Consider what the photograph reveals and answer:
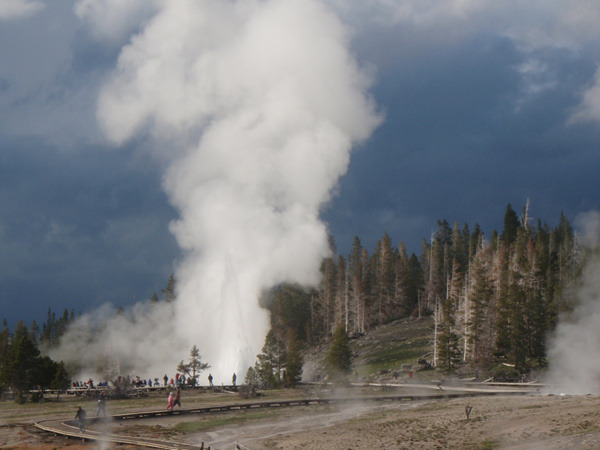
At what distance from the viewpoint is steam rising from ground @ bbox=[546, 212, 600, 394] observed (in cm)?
5436

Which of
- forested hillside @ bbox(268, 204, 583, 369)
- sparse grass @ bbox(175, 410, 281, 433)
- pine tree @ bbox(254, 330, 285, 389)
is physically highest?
forested hillside @ bbox(268, 204, 583, 369)

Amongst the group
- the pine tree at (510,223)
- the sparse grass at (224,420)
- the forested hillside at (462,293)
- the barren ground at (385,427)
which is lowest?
the sparse grass at (224,420)

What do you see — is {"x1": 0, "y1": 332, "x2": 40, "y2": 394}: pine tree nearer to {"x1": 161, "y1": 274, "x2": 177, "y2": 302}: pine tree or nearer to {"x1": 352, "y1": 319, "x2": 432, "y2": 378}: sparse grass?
{"x1": 352, "y1": 319, "x2": 432, "y2": 378}: sparse grass

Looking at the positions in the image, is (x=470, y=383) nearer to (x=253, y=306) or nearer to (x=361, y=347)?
(x=361, y=347)

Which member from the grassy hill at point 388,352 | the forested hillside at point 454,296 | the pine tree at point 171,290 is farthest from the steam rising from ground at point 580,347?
the pine tree at point 171,290

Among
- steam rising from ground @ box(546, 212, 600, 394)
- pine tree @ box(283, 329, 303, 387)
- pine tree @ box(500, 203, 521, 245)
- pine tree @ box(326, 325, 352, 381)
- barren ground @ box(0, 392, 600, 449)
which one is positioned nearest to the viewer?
barren ground @ box(0, 392, 600, 449)

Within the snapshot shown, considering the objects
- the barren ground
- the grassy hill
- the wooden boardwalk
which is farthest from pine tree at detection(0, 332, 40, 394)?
the grassy hill

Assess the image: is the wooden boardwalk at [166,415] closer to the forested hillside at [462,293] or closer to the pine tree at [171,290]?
the forested hillside at [462,293]

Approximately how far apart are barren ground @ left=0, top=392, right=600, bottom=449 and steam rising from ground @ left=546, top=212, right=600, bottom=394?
898 centimetres

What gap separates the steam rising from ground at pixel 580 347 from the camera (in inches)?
2140

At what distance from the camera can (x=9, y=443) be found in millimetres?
34188

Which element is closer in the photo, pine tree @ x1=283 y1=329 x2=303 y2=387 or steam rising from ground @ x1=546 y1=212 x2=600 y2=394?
steam rising from ground @ x1=546 y1=212 x2=600 y2=394

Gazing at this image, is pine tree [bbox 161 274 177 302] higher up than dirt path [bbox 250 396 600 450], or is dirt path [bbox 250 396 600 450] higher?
pine tree [bbox 161 274 177 302]

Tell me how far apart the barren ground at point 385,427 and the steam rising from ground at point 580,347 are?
8976 millimetres
